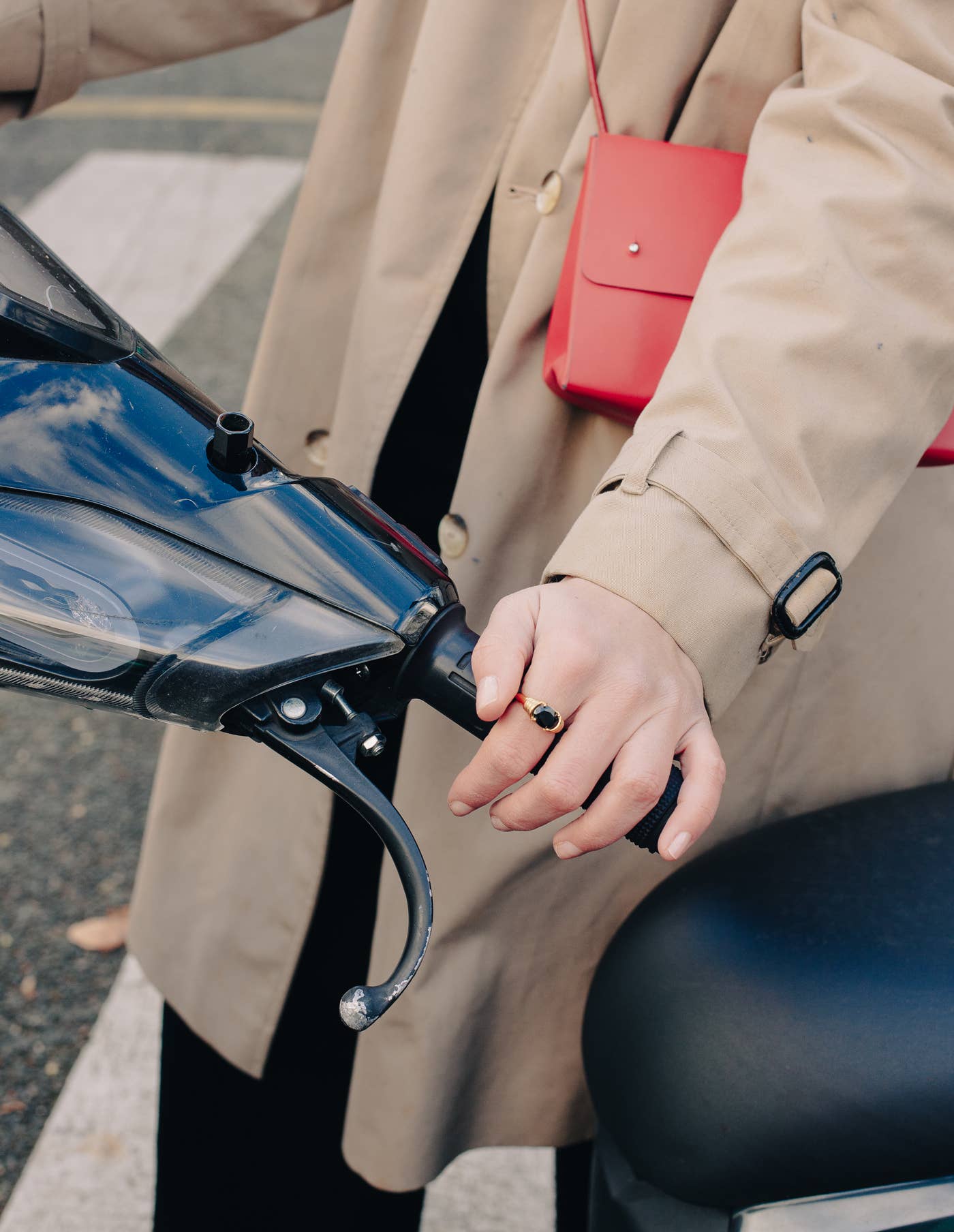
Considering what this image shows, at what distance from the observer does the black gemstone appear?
27.1 inches

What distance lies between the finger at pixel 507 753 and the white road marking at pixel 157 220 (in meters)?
3.61

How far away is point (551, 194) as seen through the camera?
3.14 feet

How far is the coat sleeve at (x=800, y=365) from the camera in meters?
0.77

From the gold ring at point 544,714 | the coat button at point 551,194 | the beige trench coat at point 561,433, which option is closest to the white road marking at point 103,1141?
the beige trench coat at point 561,433

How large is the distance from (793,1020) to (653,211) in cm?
66

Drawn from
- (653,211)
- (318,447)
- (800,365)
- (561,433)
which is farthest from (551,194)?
(318,447)

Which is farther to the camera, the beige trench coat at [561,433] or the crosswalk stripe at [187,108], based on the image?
the crosswalk stripe at [187,108]

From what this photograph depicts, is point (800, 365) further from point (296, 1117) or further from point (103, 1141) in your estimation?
point (103, 1141)

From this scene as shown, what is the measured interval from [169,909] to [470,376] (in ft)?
2.56

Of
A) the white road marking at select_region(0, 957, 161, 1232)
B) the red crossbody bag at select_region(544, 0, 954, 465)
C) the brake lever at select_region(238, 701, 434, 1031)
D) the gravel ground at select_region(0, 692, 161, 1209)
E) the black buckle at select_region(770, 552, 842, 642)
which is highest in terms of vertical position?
the red crossbody bag at select_region(544, 0, 954, 465)

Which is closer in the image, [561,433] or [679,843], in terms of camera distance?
[679,843]

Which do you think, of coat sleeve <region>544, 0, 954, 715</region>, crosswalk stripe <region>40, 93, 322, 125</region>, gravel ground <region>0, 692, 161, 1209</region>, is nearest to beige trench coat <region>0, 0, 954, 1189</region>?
coat sleeve <region>544, 0, 954, 715</region>

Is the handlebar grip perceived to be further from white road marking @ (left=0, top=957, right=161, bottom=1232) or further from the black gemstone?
white road marking @ (left=0, top=957, right=161, bottom=1232)

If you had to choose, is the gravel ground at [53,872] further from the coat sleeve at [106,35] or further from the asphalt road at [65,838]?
the coat sleeve at [106,35]
